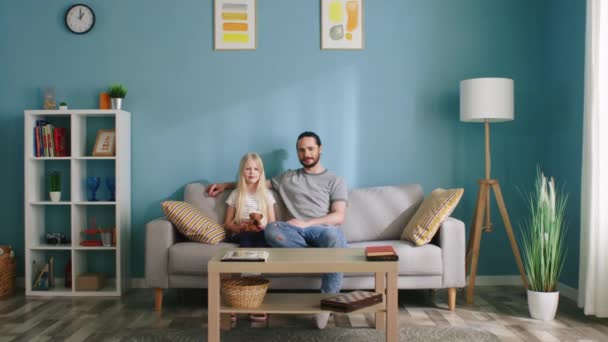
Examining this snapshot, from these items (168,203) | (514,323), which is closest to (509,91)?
(514,323)

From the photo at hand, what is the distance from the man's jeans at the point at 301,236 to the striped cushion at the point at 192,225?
0.38 meters

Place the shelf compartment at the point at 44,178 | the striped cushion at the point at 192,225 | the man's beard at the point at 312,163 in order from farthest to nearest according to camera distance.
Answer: the shelf compartment at the point at 44,178
the man's beard at the point at 312,163
the striped cushion at the point at 192,225

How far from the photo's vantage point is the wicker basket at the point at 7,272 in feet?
13.1

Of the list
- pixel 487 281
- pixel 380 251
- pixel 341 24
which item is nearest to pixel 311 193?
pixel 380 251

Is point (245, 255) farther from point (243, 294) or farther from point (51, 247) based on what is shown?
point (51, 247)

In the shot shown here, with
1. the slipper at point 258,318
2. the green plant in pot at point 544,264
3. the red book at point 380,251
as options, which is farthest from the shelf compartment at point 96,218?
the green plant in pot at point 544,264

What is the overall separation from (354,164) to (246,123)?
0.88 meters

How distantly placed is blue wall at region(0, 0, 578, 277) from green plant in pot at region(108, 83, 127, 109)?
16 cm

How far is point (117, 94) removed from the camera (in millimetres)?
4129

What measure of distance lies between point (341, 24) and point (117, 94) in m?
1.74

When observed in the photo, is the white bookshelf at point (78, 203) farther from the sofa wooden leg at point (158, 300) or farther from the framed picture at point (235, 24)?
the framed picture at point (235, 24)

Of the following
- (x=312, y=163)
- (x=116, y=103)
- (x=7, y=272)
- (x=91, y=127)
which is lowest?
(x=7, y=272)

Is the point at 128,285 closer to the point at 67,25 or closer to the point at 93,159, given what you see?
the point at 93,159

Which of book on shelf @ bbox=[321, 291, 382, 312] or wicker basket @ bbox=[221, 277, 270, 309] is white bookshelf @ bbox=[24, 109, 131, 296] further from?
book on shelf @ bbox=[321, 291, 382, 312]
